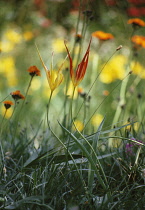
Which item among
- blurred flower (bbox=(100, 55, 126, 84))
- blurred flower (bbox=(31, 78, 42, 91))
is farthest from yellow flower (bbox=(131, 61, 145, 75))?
blurred flower (bbox=(31, 78, 42, 91))

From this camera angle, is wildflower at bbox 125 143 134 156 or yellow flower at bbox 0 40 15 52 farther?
yellow flower at bbox 0 40 15 52

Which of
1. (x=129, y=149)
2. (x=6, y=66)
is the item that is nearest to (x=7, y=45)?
(x=6, y=66)

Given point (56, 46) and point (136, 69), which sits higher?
point (56, 46)

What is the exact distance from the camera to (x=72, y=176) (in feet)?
4.01

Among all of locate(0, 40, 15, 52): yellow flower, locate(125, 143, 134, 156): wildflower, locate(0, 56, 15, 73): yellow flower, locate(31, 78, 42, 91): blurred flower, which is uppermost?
locate(0, 40, 15, 52): yellow flower

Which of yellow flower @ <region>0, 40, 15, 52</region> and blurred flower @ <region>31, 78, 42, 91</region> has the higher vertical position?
yellow flower @ <region>0, 40, 15, 52</region>

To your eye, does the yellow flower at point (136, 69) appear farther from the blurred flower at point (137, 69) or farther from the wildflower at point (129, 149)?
the wildflower at point (129, 149)

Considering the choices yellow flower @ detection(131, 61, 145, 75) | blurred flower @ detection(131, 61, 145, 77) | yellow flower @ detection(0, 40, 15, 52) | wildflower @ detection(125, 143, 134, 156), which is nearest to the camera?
wildflower @ detection(125, 143, 134, 156)

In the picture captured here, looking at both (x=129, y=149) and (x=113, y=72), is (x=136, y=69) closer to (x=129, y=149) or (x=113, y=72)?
(x=113, y=72)

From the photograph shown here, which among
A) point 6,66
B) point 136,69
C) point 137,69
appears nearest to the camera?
point 136,69

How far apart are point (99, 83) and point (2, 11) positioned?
119 centimetres

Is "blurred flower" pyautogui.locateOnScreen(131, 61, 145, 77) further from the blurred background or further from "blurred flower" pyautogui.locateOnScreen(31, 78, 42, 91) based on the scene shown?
"blurred flower" pyautogui.locateOnScreen(31, 78, 42, 91)

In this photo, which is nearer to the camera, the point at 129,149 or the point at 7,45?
the point at 129,149

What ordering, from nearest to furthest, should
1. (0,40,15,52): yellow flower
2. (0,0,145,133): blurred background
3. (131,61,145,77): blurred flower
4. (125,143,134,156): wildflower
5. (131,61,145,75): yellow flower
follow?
(125,143,134,156): wildflower → (131,61,145,77): blurred flower → (131,61,145,75): yellow flower → (0,0,145,133): blurred background → (0,40,15,52): yellow flower
